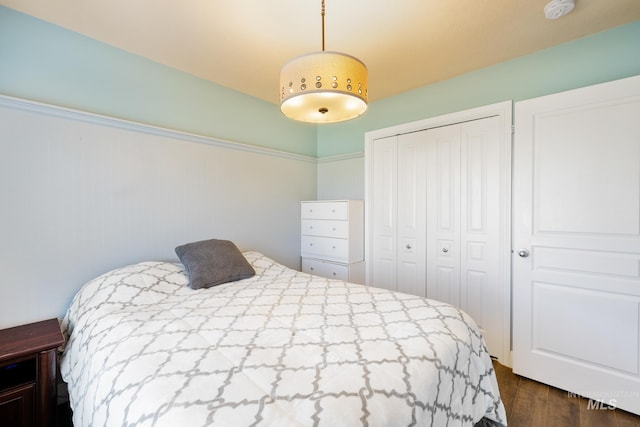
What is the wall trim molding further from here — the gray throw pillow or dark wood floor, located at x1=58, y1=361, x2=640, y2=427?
dark wood floor, located at x1=58, y1=361, x2=640, y2=427

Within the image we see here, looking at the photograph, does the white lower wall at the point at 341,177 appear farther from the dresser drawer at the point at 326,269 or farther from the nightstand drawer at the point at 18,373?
the nightstand drawer at the point at 18,373

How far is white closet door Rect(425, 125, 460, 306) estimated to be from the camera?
8.06 ft

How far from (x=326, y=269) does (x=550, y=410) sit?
2.06 m

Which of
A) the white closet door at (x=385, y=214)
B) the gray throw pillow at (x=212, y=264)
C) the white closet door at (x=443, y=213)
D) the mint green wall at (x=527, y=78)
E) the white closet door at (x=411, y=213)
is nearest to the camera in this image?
the mint green wall at (x=527, y=78)

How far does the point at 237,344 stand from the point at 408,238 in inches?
79.2

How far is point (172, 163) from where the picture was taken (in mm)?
2395

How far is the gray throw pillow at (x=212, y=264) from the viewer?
6.73ft

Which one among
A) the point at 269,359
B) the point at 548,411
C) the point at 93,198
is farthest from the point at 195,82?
the point at 548,411

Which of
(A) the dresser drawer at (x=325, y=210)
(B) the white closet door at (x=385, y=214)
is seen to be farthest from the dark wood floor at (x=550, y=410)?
(A) the dresser drawer at (x=325, y=210)

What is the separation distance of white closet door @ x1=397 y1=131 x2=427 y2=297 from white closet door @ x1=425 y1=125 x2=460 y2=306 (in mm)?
57

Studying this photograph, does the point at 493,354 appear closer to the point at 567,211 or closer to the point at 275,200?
the point at 567,211

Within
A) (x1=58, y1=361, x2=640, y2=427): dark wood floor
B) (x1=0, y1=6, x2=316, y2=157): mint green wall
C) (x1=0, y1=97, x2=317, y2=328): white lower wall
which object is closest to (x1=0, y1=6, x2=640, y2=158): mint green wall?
(x1=0, y1=6, x2=316, y2=157): mint green wall

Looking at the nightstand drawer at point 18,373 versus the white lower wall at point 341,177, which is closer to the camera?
the nightstand drawer at point 18,373

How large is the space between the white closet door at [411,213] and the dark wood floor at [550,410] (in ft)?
3.16
